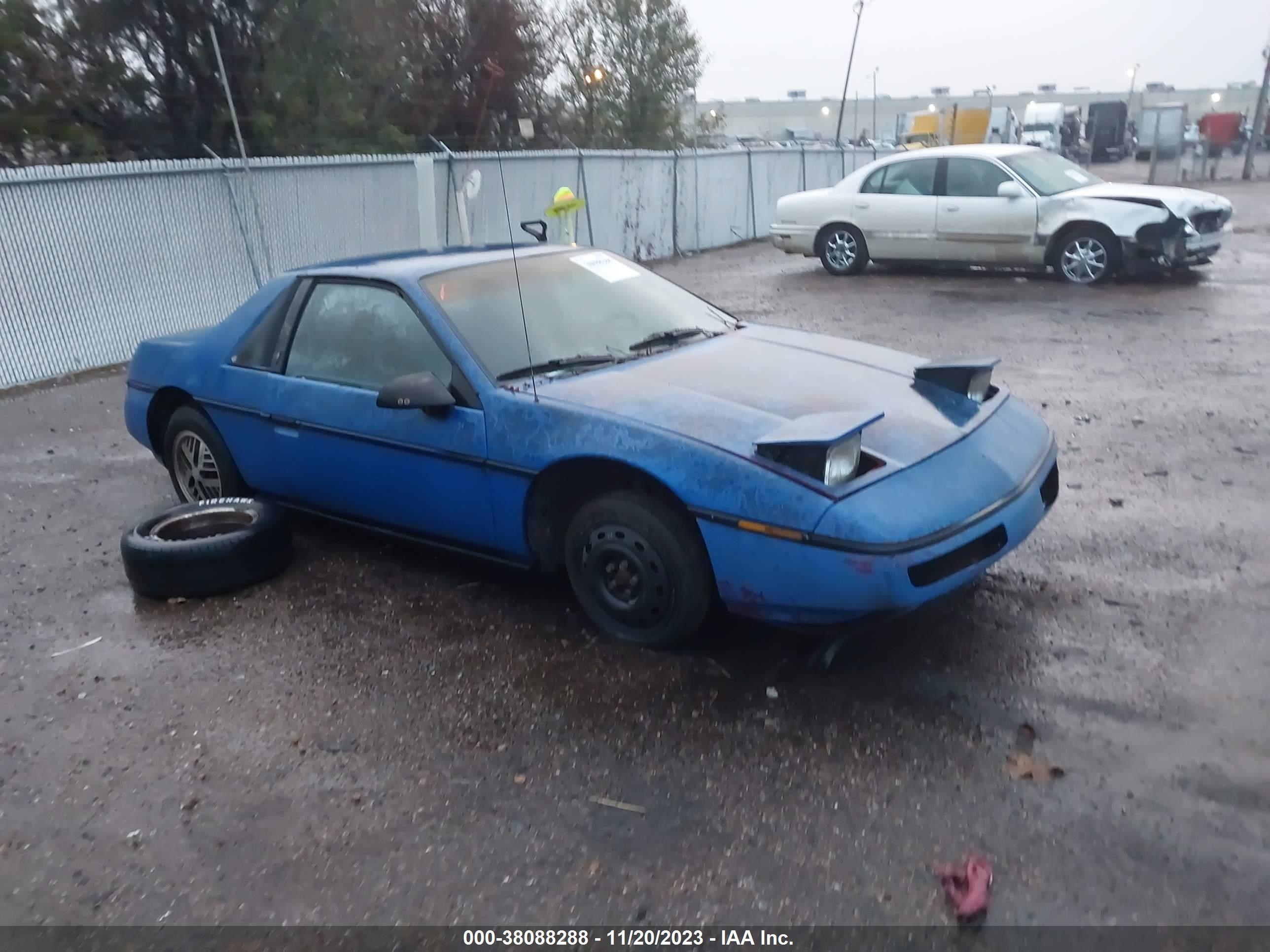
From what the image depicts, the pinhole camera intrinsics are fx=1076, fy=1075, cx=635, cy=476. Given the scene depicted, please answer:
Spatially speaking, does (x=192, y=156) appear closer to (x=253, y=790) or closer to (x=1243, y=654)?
(x=253, y=790)

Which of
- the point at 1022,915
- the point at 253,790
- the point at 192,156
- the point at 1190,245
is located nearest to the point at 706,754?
the point at 1022,915

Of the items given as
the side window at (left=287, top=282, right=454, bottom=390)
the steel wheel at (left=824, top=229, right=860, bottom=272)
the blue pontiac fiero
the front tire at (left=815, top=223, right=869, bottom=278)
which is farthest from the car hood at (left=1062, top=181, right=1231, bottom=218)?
the side window at (left=287, top=282, right=454, bottom=390)

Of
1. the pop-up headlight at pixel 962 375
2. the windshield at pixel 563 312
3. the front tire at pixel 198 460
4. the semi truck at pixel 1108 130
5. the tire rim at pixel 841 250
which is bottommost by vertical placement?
the semi truck at pixel 1108 130

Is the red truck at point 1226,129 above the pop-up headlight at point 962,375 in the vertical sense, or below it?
below

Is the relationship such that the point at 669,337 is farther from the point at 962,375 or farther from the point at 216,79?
the point at 216,79

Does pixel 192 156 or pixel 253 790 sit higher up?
pixel 192 156

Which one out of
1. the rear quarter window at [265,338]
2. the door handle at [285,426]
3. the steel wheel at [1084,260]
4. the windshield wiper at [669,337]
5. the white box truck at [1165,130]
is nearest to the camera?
the windshield wiper at [669,337]

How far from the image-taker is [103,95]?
1393 centimetres

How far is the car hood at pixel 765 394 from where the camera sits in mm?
3682

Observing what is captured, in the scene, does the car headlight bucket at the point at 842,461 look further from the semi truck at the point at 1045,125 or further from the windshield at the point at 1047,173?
the semi truck at the point at 1045,125

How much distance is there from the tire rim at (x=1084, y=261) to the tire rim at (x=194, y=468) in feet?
32.8

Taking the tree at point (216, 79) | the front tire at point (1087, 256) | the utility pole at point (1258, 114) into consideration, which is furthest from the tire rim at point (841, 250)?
the utility pole at point (1258, 114)

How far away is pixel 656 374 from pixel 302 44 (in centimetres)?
1350

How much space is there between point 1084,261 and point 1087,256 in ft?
0.21
